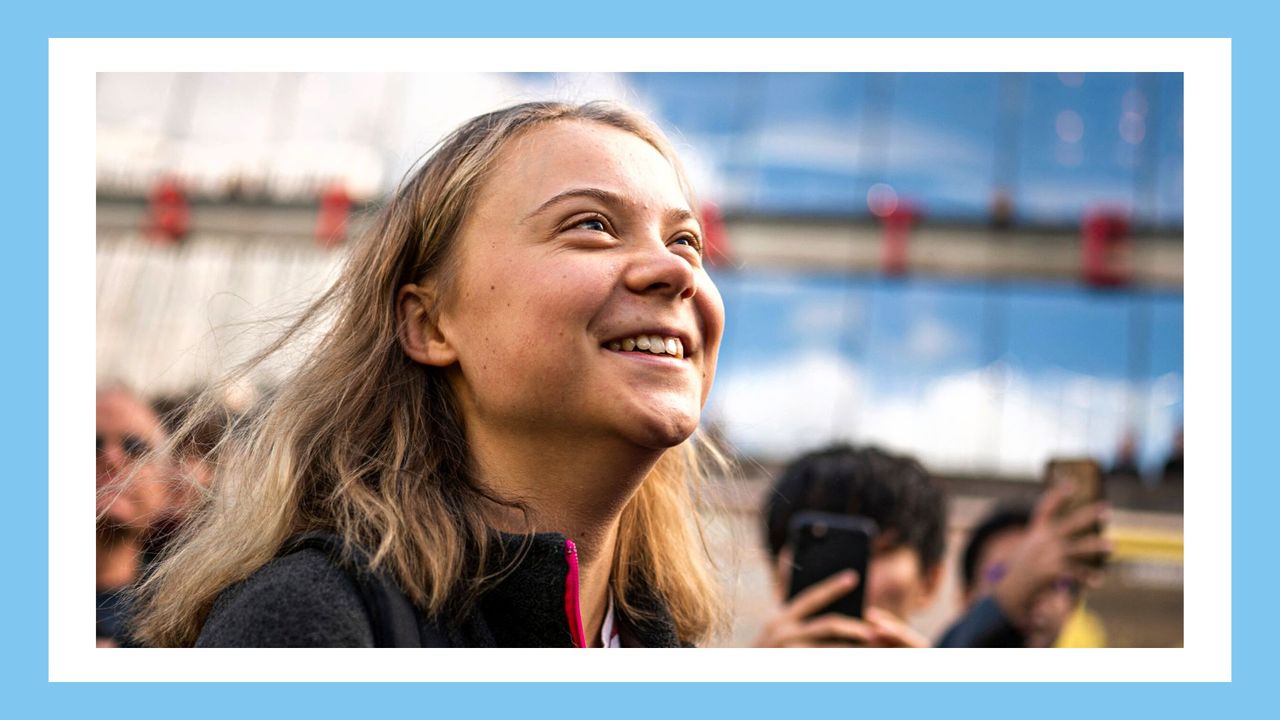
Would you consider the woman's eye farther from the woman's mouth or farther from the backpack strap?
the backpack strap

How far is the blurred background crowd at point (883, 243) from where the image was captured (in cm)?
630

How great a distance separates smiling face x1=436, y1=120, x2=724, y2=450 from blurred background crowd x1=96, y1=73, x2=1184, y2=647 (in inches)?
174

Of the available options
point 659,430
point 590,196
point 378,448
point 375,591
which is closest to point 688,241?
point 590,196

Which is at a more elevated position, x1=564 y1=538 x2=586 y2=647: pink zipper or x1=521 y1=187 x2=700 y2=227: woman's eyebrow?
x1=521 y1=187 x2=700 y2=227: woman's eyebrow

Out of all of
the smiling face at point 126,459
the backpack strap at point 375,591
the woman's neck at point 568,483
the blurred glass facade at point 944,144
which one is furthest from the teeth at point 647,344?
the blurred glass facade at point 944,144

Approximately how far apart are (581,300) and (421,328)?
0.87ft

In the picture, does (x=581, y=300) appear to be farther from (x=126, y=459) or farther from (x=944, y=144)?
(x=944, y=144)

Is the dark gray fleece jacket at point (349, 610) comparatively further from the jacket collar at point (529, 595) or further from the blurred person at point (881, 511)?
the blurred person at point (881, 511)

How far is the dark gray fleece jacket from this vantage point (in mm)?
1240

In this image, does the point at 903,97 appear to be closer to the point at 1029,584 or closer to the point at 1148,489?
the point at 1148,489

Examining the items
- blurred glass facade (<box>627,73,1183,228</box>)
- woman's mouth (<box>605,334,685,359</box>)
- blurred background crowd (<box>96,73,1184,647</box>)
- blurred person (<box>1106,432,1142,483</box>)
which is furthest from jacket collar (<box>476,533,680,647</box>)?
blurred person (<box>1106,432,1142,483</box>)

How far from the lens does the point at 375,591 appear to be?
1311 mm

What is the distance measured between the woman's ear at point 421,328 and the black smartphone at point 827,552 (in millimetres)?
1141

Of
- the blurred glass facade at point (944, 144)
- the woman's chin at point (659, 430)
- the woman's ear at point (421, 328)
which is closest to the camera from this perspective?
the woman's chin at point (659, 430)
